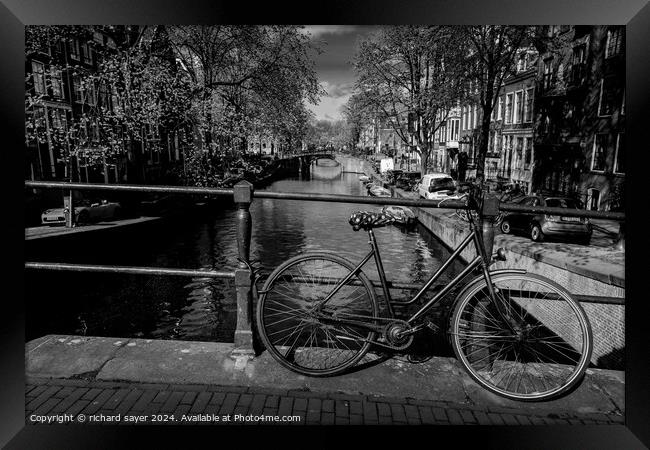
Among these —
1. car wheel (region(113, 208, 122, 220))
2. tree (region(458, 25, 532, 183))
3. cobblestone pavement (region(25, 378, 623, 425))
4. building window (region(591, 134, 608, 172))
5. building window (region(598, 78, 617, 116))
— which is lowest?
car wheel (region(113, 208, 122, 220))

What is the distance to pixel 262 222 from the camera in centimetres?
2909

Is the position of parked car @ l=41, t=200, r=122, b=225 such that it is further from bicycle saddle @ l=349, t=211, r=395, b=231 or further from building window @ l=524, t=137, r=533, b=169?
building window @ l=524, t=137, r=533, b=169

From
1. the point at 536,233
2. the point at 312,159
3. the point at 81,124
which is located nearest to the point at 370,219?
the point at 536,233

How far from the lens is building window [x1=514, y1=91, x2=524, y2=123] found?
3170cm

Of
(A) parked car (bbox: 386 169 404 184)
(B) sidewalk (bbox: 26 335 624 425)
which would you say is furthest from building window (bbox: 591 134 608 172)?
(B) sidewalk (bbox: 26 335 624 425)

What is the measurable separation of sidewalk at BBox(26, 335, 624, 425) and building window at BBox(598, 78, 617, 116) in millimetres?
23145

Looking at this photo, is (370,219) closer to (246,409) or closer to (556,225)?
(246,409)

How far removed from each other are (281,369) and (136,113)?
18.1m

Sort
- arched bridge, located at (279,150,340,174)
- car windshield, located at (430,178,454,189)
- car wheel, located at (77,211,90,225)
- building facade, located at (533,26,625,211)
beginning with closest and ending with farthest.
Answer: car wheel, located at (77,211,90,225) → building facade, located at (533,26,625,211) → car windshield, located at (430,178,454,189) → arched bridge, located at (279,150,340,174)

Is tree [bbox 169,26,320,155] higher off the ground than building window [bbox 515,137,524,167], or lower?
higher

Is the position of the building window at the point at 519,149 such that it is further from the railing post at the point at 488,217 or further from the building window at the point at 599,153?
the railing post at the point at 488,217
